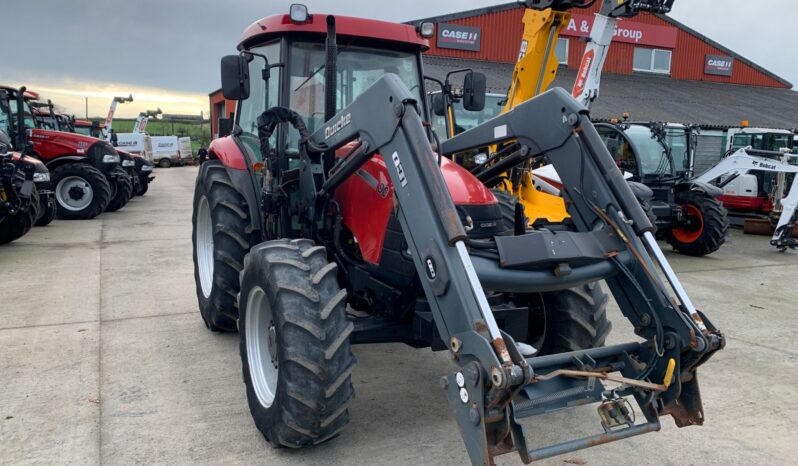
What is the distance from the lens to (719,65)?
28.2m

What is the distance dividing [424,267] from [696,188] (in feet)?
29.5

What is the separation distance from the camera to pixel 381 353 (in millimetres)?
4902

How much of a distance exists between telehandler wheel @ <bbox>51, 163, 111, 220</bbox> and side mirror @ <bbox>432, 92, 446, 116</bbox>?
10139 millimetres

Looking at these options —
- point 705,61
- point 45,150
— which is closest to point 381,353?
point 45,150

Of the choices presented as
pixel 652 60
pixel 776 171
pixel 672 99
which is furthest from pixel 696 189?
pixel 652 60

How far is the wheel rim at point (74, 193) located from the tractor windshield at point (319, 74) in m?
10.4

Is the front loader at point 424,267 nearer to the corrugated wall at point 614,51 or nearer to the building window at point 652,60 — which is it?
the corrugated wall at point 614,51

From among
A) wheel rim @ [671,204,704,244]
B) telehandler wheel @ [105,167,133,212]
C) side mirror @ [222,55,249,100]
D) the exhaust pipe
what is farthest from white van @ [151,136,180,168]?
the exhaust pipe

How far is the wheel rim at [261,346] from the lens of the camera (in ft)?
11.4

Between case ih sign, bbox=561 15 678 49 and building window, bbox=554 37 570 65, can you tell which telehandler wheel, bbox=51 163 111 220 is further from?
case ih sign, bbox=561 15 678 49

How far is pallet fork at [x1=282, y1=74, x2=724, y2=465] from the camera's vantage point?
251cm

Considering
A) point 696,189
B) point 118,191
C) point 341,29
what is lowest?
point 118,191

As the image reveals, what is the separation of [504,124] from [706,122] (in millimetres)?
21304

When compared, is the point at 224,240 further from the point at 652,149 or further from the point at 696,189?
the point at 652,149
